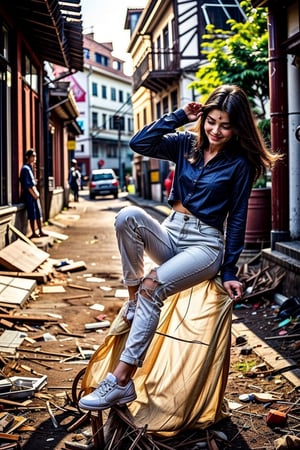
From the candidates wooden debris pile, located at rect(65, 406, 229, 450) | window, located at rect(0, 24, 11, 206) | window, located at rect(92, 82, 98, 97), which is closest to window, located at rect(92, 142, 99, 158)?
window, located at rect(92, 82, 98, 97)

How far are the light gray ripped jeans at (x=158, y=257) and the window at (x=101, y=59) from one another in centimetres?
6593

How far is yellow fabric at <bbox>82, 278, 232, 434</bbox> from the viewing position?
3588mm

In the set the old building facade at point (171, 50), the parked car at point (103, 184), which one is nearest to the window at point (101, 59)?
the parked car at point (103, 184)

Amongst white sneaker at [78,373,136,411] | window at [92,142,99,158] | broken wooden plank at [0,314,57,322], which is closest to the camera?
white sneaker at [78,373,136,411]

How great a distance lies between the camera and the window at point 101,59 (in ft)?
221

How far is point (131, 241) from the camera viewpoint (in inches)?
134

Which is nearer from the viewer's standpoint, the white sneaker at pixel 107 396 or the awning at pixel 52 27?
the white sneaker at pixel 107 396

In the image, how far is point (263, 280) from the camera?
7.67 m

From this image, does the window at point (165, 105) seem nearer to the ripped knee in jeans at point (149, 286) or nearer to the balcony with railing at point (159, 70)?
the balcony with railing at point (159, 70)

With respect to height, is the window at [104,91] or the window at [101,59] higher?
the window at [101,59]

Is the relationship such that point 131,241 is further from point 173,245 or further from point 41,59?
point 41,59

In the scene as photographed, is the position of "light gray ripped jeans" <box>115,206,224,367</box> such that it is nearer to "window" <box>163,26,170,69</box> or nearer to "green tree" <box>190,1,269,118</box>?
"green tree" <box>190,1,269,118</box>

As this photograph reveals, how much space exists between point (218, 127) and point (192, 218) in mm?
527

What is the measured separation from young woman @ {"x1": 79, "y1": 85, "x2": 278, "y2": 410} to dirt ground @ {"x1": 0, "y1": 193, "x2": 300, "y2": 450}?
1.77 ft
